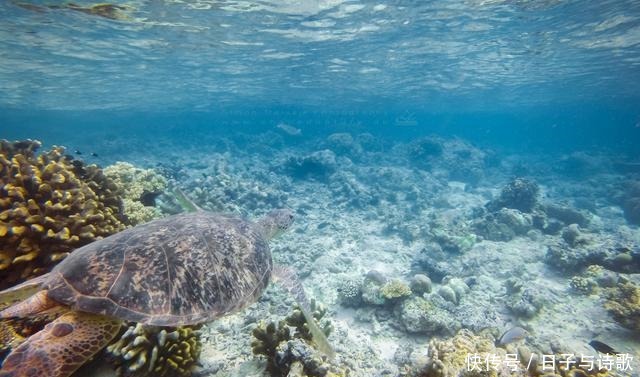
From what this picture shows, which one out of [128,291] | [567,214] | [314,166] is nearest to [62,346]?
[128,291]

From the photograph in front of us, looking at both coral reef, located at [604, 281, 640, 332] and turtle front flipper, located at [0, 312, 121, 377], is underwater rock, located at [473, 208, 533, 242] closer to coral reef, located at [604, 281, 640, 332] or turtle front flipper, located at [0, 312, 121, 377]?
coral reef, located at [604, 281, 640, 332]

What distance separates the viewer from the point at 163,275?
11.3ft

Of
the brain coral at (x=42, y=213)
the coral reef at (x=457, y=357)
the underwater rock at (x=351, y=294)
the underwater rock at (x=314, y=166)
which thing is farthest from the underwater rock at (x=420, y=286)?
the underwater rock at (x=314, y=166)

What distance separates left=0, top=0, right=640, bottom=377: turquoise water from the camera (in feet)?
23.5

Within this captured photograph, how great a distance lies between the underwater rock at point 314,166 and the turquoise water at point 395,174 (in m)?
0.16

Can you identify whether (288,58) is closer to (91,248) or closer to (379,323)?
(379,323)

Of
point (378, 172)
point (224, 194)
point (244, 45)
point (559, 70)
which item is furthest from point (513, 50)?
point (224, 194)

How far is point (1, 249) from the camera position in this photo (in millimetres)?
3926

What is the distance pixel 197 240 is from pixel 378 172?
19.8 metres

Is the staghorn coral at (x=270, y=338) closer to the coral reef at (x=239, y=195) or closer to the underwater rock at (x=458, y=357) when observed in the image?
the underwater rock at (x=458, y=357)

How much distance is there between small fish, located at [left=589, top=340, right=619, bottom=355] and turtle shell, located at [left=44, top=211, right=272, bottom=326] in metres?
6.52

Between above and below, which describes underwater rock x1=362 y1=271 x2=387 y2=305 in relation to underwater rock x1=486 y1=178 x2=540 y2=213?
above

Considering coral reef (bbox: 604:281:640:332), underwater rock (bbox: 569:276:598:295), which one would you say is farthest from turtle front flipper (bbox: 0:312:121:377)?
underwater rock (bbox: 569:276:598:295)

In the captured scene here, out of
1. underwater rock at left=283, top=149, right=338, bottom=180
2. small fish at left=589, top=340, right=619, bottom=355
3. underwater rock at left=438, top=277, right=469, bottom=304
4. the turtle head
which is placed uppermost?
the turtle head
